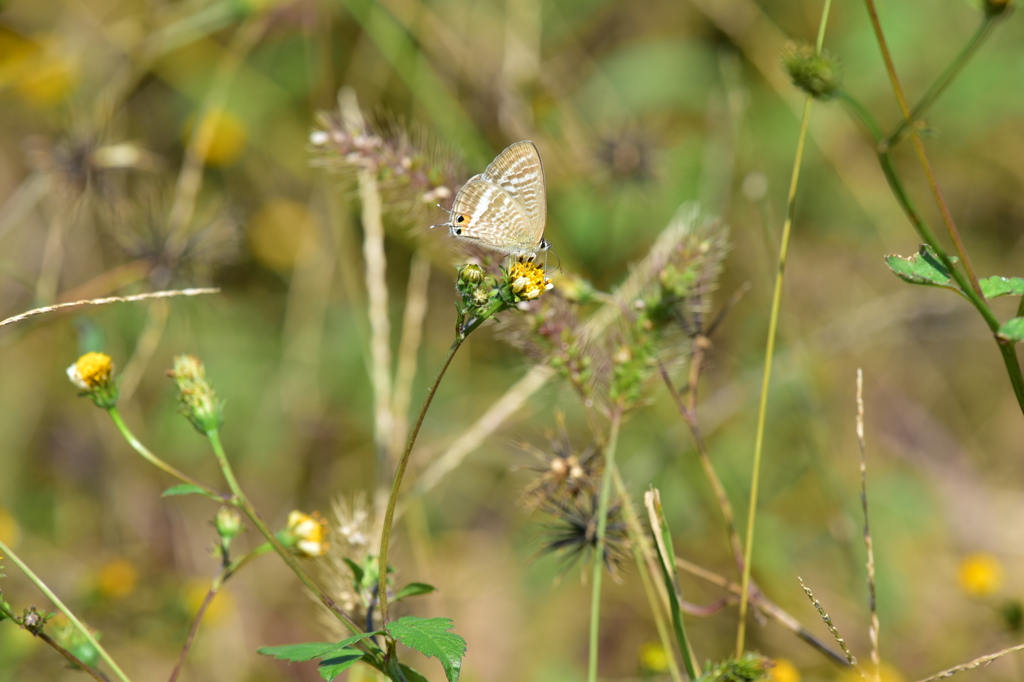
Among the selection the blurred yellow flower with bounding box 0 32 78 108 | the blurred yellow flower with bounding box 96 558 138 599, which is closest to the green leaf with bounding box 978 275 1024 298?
the blurred yellow flower with bounding box 96 558 138 599

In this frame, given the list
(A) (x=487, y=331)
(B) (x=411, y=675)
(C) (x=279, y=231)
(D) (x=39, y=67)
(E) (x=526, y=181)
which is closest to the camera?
(B) (x=411, y=675)

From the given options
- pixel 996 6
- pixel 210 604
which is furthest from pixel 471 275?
pixel 210 604

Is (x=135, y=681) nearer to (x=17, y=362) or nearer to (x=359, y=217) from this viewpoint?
(x=17, y=362)

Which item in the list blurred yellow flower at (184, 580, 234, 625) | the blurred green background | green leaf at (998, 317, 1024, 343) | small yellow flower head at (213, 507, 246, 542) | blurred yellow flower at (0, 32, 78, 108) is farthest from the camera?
blurred yellow flower at (0, 32, 78, 108)

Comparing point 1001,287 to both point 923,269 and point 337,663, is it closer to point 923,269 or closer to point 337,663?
point 923,269

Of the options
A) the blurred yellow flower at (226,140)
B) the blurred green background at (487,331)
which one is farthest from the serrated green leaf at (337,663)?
the blurred yellow flower at (226,140)

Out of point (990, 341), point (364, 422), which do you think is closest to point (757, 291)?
point (990, 341)

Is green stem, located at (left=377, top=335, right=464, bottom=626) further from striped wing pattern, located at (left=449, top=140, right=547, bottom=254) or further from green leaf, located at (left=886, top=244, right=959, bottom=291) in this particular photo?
green leaf, located at (left=886, top=244, right=959, bottom=291)
